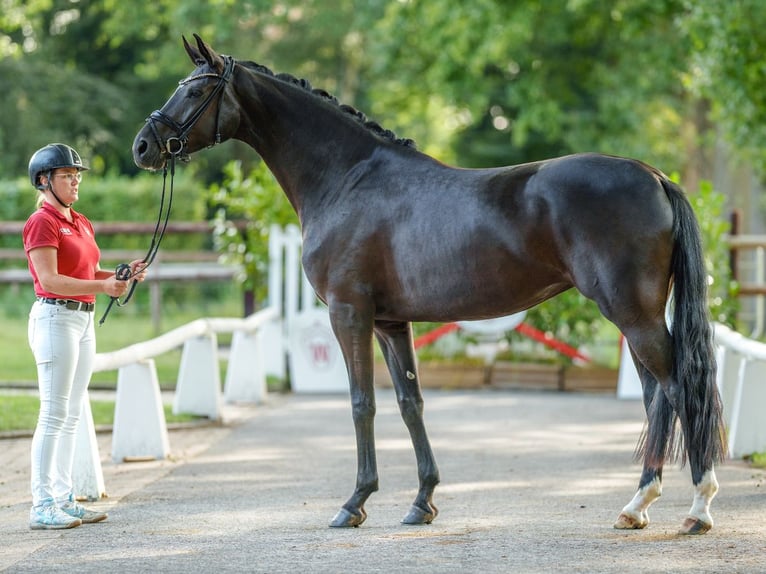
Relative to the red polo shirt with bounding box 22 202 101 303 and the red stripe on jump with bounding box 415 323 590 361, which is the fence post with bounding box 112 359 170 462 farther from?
the red stripe on jump with bounding box 415 323 590 361

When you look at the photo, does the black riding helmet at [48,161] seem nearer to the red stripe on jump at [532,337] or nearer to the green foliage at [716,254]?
the red stripe on jump at [532,337]

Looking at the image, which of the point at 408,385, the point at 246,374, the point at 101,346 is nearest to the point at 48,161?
the point at 408,385

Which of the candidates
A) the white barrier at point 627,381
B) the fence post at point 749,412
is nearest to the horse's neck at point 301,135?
the fence post at point 749,412

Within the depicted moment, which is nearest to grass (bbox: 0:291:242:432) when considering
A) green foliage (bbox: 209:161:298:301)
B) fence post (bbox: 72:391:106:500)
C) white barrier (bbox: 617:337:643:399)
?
green foliage (bbox: 209:161:298:301)

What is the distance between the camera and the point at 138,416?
8125 millimetres

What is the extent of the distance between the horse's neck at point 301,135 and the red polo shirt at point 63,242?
3.32 feet

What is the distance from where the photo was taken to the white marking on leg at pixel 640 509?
556cm

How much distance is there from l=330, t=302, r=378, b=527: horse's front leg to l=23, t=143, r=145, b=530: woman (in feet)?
3.68

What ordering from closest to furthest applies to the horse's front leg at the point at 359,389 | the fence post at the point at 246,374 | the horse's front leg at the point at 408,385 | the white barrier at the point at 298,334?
the horse's front leg at the point at 359,389 < the horse's front leg at the point at 408,385 < the fence post at the point at 246,374 < the white barrier at the point at 298,334

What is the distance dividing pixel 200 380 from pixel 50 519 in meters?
4.38

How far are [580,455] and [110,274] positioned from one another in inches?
153

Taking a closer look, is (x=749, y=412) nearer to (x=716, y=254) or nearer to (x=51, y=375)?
(x=716, y=254)

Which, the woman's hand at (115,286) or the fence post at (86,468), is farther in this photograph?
the fence post at (86,468)

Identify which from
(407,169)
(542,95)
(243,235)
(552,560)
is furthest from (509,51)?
(552,560)
